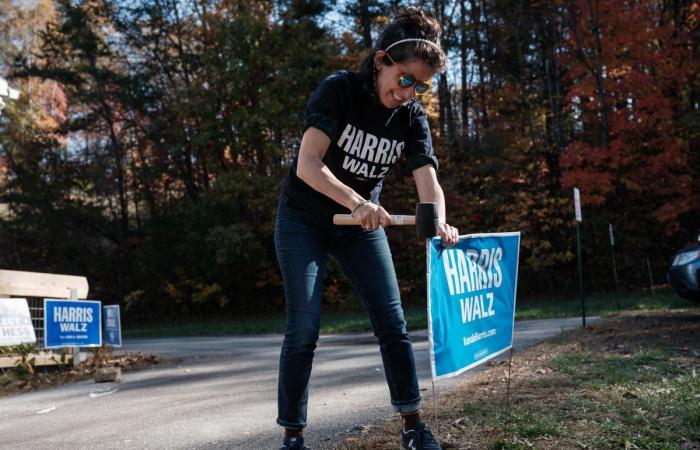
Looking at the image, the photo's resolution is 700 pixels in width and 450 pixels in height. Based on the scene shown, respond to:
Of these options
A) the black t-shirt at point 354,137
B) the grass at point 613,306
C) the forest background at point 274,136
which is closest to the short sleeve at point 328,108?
the black t-shirt at point 354,137

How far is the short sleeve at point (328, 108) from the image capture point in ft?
9.41

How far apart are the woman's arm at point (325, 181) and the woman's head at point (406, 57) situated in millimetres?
400

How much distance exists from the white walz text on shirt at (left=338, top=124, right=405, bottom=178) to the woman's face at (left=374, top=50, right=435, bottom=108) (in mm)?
186

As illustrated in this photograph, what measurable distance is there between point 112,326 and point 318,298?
7.04m

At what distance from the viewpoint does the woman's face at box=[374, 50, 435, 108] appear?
2.88 metres

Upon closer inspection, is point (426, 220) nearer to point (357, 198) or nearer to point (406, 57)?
point (357, 198)

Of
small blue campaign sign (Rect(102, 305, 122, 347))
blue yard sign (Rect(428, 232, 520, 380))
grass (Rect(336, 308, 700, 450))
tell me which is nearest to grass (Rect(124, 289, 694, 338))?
small blue campaign sign (Rect(102, 305, 122, 347))

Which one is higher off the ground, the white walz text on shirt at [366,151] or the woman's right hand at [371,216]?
the white walz text on shirt at [366,151]

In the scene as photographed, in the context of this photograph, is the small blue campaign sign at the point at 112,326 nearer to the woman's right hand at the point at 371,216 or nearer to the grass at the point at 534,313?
the grass at the point at 534,313

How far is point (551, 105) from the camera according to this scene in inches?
911

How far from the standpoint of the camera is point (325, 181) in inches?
109

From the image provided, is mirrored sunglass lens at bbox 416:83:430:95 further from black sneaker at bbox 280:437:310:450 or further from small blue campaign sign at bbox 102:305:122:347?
small blue campaign sign at bbox 102:305:122:347

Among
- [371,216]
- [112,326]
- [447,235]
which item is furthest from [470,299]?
[112,326]

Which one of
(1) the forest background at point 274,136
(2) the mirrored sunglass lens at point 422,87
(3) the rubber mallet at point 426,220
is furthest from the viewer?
(1) the forest background at point 274,136
